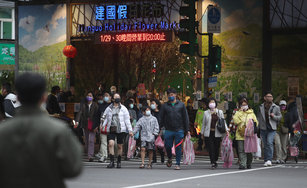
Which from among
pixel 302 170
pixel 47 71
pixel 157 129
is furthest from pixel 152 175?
pixel 47 71

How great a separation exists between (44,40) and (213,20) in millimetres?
13283

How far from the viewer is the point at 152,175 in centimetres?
1509

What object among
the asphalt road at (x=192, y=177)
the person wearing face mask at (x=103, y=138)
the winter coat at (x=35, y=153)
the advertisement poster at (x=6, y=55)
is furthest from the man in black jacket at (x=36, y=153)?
the advertisement poster at (x=6, y=55)

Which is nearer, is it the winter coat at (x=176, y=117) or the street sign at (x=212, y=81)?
the winter coat at (x=176, y=117)

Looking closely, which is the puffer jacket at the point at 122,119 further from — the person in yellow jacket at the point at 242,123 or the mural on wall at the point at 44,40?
the mural on wall at the point at 44,40

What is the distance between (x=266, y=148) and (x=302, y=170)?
173 cm

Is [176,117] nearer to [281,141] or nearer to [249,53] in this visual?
[281,141]

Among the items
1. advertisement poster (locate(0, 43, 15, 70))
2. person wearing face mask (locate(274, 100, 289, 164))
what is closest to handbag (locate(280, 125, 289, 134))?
person wearing face mask (locate(274, 100, 289, 164))

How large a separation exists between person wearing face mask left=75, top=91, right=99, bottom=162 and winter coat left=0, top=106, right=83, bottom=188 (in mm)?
15093

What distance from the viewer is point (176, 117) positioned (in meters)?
17.0

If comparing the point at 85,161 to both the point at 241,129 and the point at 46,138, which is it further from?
the point at 46,138

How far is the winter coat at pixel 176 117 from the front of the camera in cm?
1703

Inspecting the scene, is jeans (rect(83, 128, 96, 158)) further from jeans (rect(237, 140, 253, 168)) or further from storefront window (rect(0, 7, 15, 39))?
storefront window (rect(0, 7, 15, 39))

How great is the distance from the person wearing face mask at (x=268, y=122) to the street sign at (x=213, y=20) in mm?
3083
